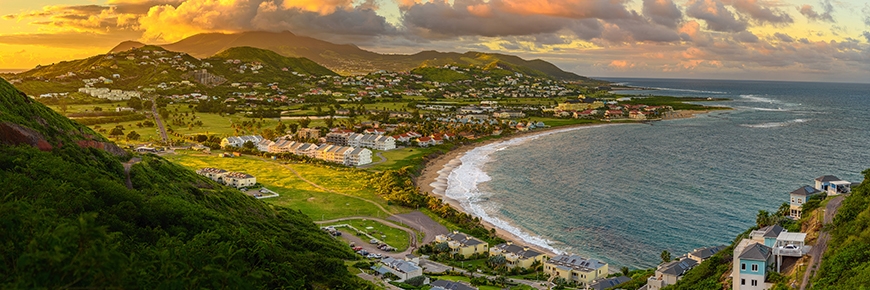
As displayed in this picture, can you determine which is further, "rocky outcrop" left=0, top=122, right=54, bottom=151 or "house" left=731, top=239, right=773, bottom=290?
"rocky outcrop" left=0, top=122, right=54, bottom=151

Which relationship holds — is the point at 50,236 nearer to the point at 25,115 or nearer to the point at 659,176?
the point at 25,115

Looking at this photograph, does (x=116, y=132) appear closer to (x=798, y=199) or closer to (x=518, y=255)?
(x=518, y=255)

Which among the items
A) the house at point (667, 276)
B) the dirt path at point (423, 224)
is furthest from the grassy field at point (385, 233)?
the house at point (667, 276)

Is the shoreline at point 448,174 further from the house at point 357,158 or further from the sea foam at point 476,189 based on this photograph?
the house at point 357,158

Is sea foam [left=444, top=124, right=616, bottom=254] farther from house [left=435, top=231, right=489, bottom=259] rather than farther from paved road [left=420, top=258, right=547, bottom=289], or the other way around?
paved road [left=420, top=258, right=547, bottom=289]

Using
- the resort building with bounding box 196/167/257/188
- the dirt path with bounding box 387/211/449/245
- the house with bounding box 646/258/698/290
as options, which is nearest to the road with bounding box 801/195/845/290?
the house with bounding box 646/258/698/290
